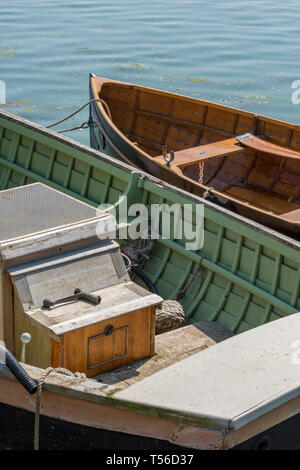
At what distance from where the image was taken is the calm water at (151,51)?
763 inches

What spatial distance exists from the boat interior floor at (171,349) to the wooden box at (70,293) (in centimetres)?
8

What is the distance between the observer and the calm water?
19.4 m

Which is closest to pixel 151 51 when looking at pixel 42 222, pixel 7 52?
pixel 7 52

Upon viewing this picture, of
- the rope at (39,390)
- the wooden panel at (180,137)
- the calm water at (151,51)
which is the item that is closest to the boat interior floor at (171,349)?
the rope at (39,390)

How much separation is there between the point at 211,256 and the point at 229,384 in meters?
3.06

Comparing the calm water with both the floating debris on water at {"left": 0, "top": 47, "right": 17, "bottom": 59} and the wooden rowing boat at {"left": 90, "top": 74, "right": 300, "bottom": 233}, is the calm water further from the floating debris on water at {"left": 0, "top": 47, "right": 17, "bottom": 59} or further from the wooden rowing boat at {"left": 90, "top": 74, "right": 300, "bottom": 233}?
the wooden rowing boat at {"left": 90, "top": 74, "right": 300, "bottom": 233}

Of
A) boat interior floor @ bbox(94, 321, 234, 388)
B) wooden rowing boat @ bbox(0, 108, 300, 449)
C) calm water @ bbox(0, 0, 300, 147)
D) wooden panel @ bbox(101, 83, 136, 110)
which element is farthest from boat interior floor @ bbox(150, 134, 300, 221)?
calm water @ bbox(0, 0, 300, 147)

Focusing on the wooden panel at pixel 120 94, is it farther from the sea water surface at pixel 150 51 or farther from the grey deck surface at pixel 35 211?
the grey deck surface at pixel 35 211

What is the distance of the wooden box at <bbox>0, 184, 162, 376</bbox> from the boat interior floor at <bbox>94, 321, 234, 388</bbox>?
85mm

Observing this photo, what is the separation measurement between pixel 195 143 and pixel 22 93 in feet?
27.9
